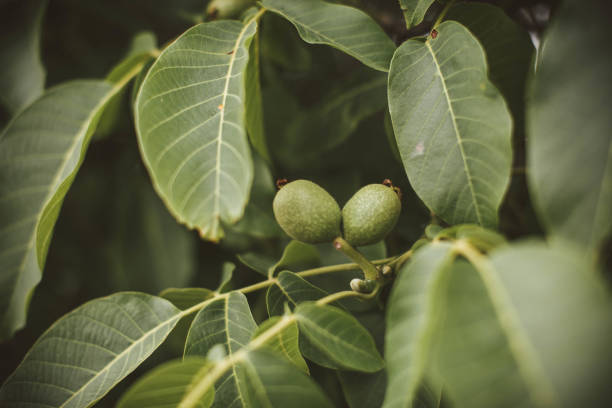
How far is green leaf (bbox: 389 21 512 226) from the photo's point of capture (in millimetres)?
607

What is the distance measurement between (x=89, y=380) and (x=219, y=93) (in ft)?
1.69

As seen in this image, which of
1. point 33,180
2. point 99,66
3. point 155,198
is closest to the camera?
point 33,180

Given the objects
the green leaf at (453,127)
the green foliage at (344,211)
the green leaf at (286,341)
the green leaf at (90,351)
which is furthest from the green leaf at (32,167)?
the green leaf at (453,127)

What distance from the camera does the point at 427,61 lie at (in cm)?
68

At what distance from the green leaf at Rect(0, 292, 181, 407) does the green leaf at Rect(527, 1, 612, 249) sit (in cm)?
60

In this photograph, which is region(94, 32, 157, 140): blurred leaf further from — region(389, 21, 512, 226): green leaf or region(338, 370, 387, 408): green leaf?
region(338, 370, 387, 408): green leaf

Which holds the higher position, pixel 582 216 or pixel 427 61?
pixel 427 61

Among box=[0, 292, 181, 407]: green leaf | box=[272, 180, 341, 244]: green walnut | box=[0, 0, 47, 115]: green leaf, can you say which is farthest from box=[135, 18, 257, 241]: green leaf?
box=[0, 0, 47, 115]: green leaf

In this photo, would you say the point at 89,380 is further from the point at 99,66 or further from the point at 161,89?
the point at 99,66

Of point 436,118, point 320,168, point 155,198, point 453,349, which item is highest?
point 436,118

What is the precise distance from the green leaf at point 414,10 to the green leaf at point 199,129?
0.26m

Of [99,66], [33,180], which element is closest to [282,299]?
[33,180]

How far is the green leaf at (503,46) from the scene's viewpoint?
2.48 ft

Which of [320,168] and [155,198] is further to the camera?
[155,198]
